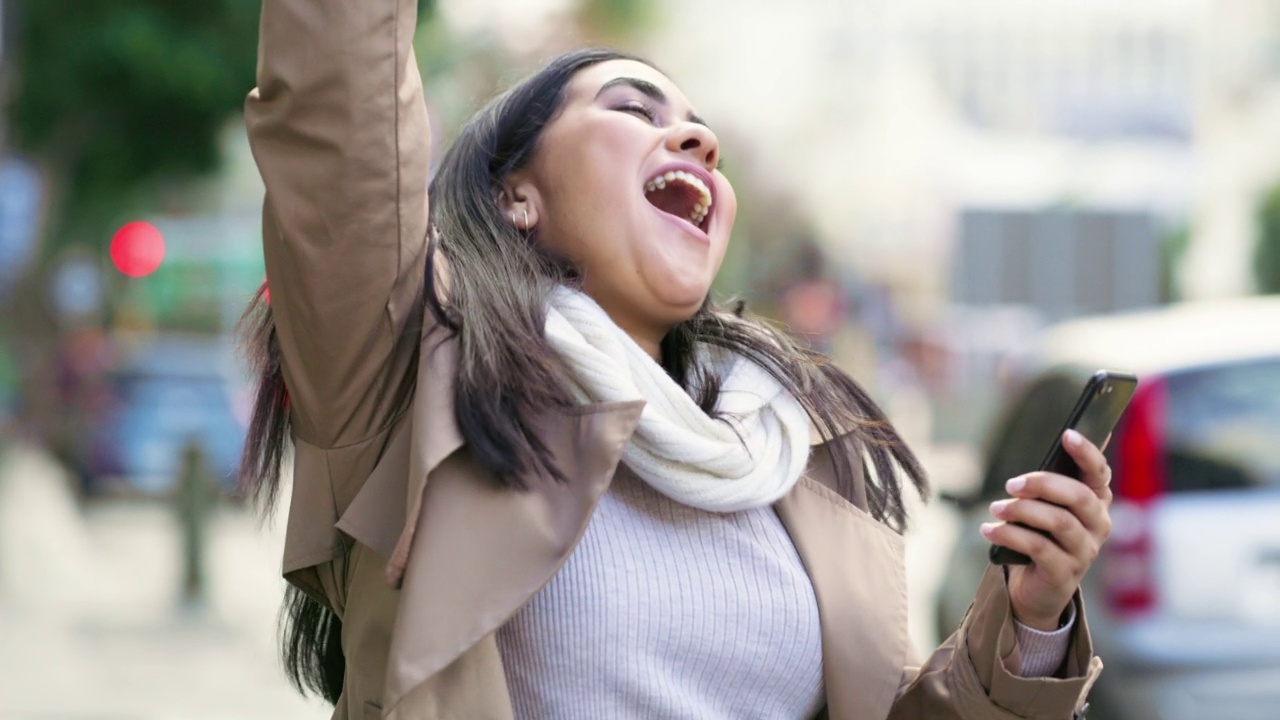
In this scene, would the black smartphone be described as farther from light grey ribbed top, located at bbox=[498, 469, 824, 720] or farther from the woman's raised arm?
the woman's raised arm

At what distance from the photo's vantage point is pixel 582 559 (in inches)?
85.7

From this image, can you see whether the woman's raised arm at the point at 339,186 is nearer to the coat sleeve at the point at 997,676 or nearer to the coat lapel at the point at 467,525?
the coat lapel at the point at 467,525

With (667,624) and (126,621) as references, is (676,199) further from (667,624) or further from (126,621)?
(126,621)

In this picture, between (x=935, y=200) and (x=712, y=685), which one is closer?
(x=712, y=685)

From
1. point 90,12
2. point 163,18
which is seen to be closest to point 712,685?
point 163,18

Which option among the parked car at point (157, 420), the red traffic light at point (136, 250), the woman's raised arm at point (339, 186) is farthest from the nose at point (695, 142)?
the red traffic light at point (136, 250)

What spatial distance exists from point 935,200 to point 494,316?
54732 mm

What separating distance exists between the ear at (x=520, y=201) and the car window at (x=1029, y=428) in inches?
140

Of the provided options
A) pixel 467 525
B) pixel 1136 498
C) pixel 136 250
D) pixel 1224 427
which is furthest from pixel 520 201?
pixel 136 250

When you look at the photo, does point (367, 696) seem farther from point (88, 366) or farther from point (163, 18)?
point (88, 366)

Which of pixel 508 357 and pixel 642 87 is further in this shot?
pixel 642 87

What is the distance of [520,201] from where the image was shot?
2.51m

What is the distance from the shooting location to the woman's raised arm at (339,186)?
2016 mm

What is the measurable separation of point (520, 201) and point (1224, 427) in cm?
349
